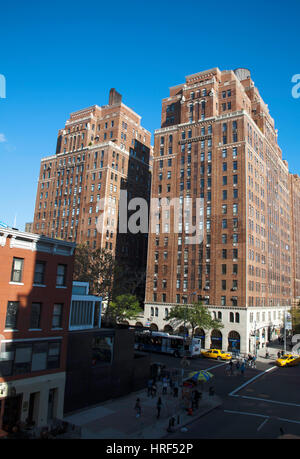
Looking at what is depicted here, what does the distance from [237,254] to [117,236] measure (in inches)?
1397

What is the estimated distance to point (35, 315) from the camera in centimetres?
2538

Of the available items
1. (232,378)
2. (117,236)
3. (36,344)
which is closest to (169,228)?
(117,236)

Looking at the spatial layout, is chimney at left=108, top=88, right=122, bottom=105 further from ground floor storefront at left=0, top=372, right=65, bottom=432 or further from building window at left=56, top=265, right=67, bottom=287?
ground floor storefront at left=0, top=372, right=65, bottom=432

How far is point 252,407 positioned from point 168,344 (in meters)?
26.6

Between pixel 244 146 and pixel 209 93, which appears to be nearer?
pixel 244 146

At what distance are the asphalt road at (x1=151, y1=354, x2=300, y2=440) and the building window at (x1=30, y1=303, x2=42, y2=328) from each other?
1179 centimetres

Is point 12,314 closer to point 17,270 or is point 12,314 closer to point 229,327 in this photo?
point 17,270

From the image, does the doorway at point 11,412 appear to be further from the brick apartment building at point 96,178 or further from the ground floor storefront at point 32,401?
the brick apartment building at point 96,178

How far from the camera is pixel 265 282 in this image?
76750 mm

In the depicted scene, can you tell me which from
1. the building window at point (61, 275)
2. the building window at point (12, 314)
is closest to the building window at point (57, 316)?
the building window at point (61, 275)

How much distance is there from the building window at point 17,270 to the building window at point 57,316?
4.00 m

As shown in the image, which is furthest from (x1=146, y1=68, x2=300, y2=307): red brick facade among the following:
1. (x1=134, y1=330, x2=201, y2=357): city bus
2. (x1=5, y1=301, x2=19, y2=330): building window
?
(x1=5, y1=301, x2=19, y2=330): building window

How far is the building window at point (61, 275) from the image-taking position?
90.3ft
